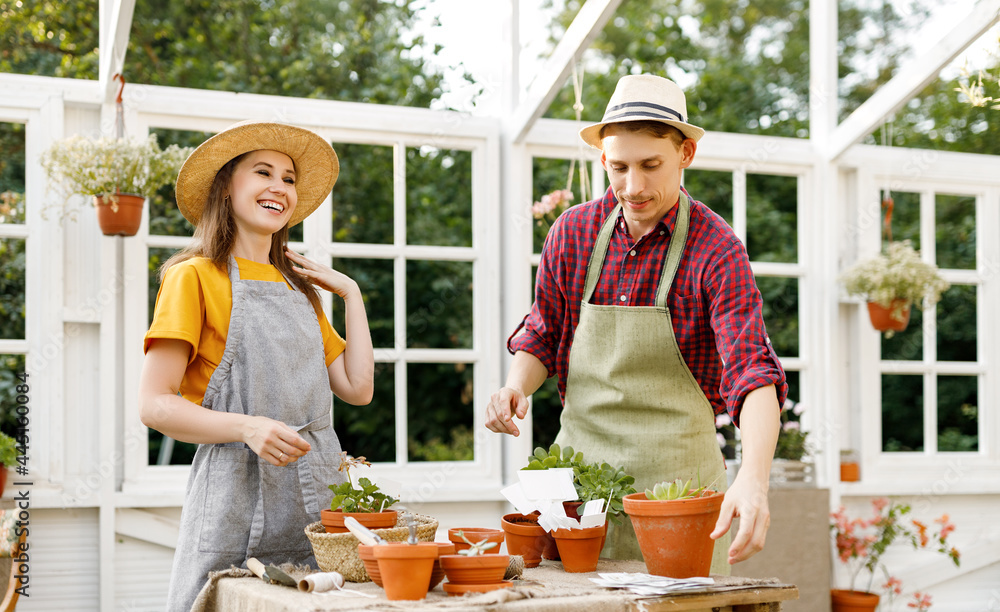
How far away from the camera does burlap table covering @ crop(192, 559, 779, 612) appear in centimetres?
122

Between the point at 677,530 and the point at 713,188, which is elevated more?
the point at 713,188

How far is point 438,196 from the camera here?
231 inches

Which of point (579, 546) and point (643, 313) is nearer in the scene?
point (579, 546)

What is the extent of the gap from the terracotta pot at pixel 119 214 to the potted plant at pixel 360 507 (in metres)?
2.11

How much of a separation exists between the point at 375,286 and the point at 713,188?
8.97 feet

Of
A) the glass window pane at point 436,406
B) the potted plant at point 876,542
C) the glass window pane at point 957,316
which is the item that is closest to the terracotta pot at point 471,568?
the potted plant at point 876,542

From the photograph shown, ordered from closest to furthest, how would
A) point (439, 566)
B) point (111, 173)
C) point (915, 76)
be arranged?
point (439, 566), point (111, 173), point (915, 76)

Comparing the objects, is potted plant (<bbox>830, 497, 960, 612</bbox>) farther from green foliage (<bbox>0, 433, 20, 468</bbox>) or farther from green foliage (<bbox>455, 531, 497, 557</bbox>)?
green foliage (<bbox>0, 433, 20, 468</bbox>)

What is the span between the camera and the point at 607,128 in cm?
179

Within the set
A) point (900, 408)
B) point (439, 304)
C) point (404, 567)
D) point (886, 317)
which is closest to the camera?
point (404, 567)

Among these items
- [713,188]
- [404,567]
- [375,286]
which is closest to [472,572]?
[404,567]

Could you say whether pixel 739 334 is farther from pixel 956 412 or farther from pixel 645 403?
pixel 956 412

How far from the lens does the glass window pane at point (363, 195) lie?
5.79 meters

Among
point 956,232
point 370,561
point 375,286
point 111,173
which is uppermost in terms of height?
point 956,232
